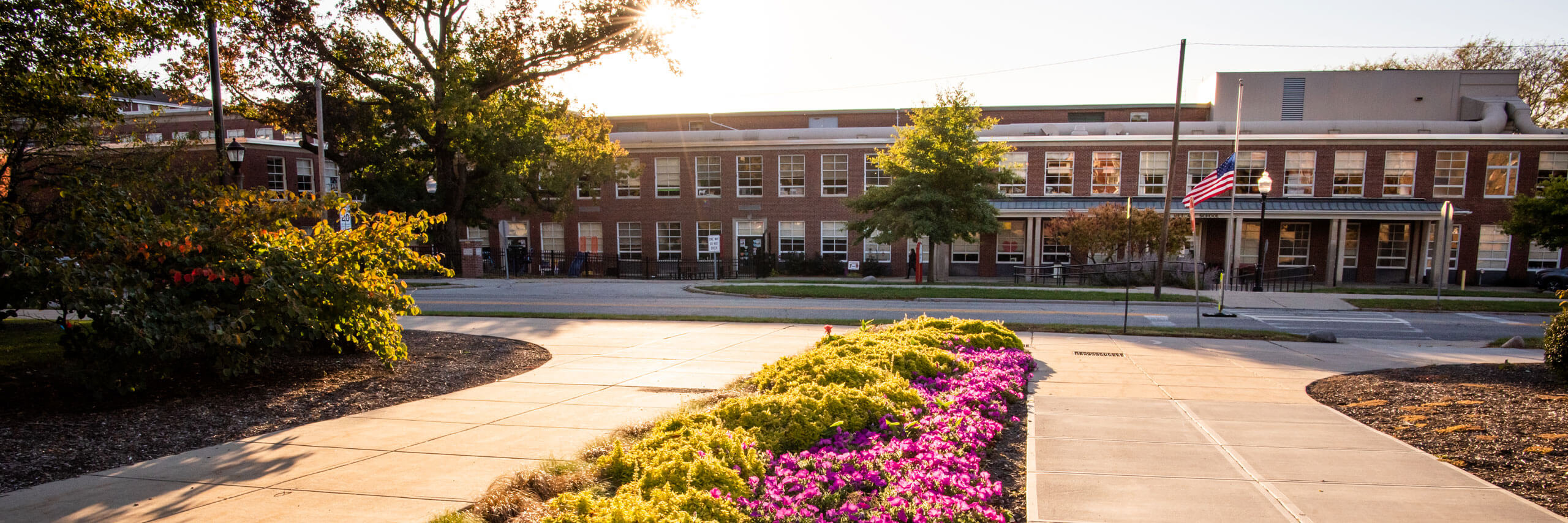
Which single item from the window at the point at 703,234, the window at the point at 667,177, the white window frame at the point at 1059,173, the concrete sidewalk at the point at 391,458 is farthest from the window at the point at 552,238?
the concrete sidewalk at the point at 391,458

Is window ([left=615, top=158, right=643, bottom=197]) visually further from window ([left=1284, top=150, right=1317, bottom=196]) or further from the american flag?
window ([left=1284, top=150, right=1317, bottom=196])

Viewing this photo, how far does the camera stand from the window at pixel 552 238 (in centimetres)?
3984

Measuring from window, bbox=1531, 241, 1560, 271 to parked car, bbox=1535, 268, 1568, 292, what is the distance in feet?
8.20

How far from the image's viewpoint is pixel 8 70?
9.95 meters

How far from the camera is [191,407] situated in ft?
22.2

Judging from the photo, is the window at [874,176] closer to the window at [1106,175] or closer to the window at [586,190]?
the window at [1106,175]

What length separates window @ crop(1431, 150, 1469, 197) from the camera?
108ft

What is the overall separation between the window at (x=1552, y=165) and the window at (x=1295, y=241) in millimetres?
9281

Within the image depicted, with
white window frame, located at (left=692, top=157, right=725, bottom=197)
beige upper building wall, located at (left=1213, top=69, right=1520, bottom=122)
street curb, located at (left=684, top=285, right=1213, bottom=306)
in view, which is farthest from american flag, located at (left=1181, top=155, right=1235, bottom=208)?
white window frame, located at (left=692, top=157, right=725, bottom=197)

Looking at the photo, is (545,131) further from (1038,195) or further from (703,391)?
(703,391)

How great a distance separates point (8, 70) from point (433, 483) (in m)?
10.4

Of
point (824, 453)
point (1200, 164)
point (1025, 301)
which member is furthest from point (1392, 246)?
point (824, 453)

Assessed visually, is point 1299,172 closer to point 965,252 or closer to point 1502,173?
point 1502,173

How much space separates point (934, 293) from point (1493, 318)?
13384 mm
